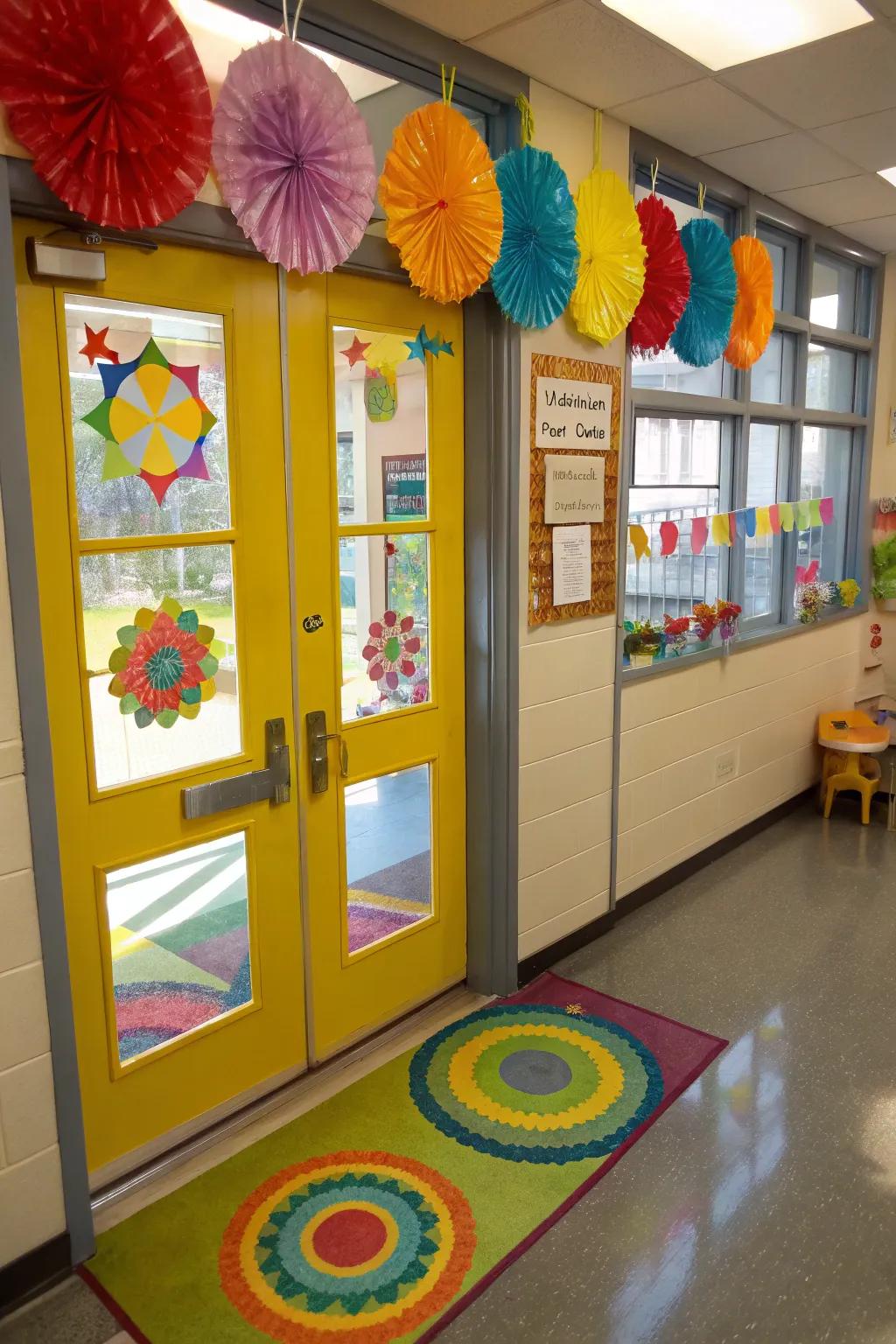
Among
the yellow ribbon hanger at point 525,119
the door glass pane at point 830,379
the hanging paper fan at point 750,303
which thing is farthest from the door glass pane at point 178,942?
the door glass pane at point 830,379

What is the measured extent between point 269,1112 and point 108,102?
2454mm

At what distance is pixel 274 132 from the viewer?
2.19 metres

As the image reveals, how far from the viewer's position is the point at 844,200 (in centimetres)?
418

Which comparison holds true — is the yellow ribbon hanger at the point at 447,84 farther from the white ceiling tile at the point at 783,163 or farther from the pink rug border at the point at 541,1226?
the pink rug border at the point at 541,1226

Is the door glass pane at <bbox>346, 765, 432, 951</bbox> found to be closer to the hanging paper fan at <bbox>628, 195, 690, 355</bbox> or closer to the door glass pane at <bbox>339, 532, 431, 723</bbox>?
the door glass pane at <bbox>339, 532, 431, 723</bbox>

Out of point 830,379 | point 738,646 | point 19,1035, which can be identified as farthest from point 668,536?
point 19,1035

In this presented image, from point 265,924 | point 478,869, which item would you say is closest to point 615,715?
point 478,869

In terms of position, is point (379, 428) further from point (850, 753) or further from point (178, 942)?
point (850, 753)

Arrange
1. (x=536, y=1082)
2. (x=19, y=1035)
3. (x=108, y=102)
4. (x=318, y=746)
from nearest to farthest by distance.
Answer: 1. (x=108, y=102)
2. (x=19, y=1035)
3. (x=318, y=746)
4. (x=536, y=1082)

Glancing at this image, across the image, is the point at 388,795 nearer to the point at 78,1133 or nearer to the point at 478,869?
the point at 478,869

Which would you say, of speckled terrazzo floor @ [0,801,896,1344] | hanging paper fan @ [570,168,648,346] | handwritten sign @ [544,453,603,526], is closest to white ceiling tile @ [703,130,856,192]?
hanging paper fan @ [570,168,648,346]

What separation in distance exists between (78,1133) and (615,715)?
2232mm

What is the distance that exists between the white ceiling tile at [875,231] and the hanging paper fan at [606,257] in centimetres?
197

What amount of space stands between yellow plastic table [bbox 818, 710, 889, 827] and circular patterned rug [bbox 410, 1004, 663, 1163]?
8.11 feet
